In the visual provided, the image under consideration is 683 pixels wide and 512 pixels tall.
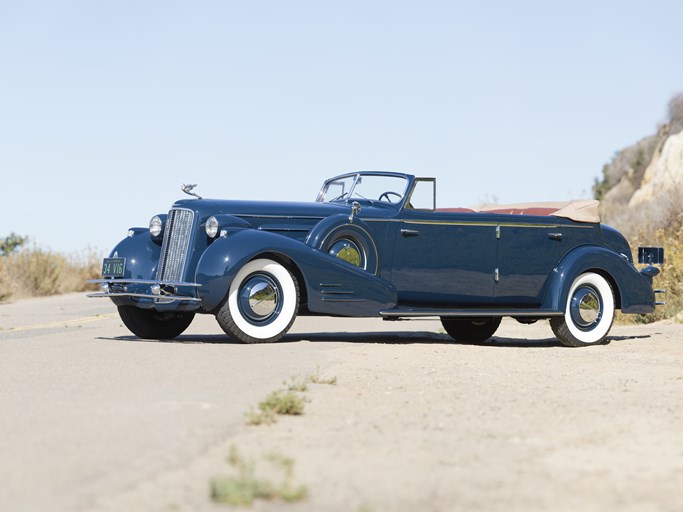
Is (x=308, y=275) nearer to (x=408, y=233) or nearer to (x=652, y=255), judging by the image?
(x=408, y=233)

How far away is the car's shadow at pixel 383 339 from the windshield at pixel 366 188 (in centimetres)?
172

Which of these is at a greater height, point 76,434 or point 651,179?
point 651,179

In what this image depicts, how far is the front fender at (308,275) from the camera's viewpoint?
38.9 feet

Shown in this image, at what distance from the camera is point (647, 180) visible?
145 feet

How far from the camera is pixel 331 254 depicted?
12781 mm

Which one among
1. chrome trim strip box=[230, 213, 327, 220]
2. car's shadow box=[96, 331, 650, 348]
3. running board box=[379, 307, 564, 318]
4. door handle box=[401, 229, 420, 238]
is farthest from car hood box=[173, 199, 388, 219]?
car's shadow box=[96, 331, 650, 348]

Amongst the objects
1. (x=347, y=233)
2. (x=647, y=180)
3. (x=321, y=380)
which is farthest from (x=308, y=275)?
(x=647, y=180)

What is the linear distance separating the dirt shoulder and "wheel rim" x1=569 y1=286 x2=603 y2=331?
2801 millimetres

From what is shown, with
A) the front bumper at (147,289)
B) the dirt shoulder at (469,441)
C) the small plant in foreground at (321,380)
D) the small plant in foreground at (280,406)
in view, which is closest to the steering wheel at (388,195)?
the front bumper at (147,289)

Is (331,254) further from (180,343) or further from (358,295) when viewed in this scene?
(180,343)

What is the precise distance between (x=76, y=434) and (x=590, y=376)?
16.6ft

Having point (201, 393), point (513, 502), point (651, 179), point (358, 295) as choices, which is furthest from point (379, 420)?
point (651, 179)

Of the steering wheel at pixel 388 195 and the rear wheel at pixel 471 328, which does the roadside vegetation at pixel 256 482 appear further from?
the rear wheel at pixel 471 328

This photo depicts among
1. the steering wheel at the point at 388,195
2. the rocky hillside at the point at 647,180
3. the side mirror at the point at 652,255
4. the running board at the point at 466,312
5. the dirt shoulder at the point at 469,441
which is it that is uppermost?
the rocky hillside at the point at 647,180
